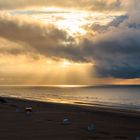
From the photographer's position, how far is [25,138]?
16.3m

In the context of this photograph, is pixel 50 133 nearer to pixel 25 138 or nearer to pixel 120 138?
pixel 25 138

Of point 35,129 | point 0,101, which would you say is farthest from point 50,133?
point 0,101

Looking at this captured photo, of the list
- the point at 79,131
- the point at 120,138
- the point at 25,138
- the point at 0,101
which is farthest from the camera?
the point at 0,101

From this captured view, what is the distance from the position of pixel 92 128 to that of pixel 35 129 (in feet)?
9.47

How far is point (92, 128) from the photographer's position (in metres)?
19.9

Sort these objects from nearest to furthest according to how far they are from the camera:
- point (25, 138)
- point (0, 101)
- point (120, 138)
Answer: point (25, 138)
point (120, 138)
point (0, 101)

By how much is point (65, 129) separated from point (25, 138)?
12.8ft

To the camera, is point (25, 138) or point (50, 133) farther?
point (50, 133)

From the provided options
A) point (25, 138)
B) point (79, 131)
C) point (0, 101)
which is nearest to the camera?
point (25, 138)

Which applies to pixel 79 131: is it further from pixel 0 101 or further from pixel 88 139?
pixel 0 101

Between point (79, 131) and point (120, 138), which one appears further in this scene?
point (79, 131)

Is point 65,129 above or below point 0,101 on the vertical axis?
below

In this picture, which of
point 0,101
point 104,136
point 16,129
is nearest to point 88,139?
point 104,136

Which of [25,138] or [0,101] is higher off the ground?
[0,101]
